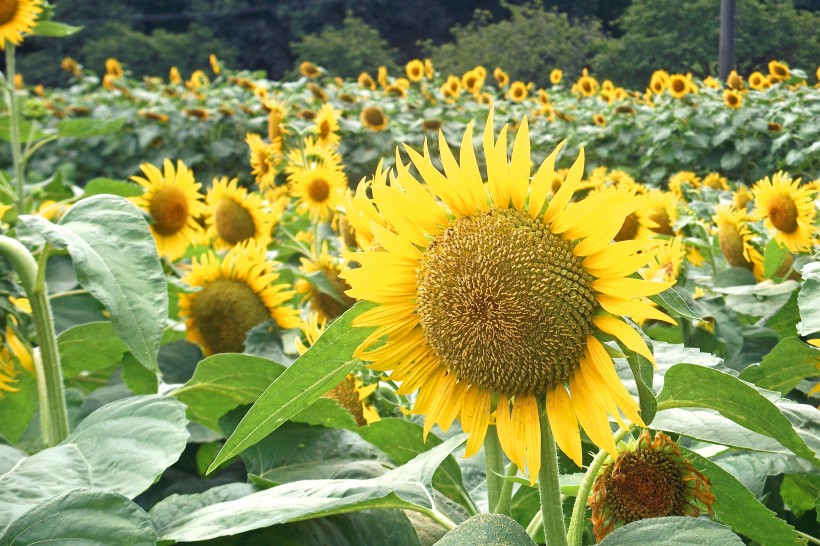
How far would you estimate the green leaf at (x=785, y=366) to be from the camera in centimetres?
108

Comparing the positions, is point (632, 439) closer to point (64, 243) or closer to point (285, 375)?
point (285, 375)

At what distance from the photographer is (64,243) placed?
1165mm

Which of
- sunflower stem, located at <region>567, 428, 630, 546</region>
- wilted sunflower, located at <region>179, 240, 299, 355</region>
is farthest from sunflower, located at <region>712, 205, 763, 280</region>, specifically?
sunflower stem, located at <region>567, 428, 630, 546</region>

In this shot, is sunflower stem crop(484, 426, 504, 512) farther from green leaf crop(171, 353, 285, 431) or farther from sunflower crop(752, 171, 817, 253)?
sunflower crop(752, 171, 817, 253)

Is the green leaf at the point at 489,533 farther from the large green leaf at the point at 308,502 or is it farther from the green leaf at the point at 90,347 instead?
the green leaf at the point at 90,347

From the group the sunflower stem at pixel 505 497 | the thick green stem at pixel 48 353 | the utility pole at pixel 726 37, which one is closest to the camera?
the sunflower stem at pixel 505 497

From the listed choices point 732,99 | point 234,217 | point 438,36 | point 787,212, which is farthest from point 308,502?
point 438,36

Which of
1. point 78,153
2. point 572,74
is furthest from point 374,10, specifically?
point 78,153

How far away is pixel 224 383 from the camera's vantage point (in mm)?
1297

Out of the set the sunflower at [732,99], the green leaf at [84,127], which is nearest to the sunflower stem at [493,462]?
the green leaf at [84,127]

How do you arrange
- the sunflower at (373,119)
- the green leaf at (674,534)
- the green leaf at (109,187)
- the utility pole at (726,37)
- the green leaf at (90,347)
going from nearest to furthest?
the green leaf at (674,534), the green leaf at (90,347), the green leaf at (109,187), the sunflower at (373,119), the utility pole at (726,37)

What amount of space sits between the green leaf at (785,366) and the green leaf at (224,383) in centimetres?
60

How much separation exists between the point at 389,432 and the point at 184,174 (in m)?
1.35

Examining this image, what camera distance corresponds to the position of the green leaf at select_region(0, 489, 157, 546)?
0.81m
